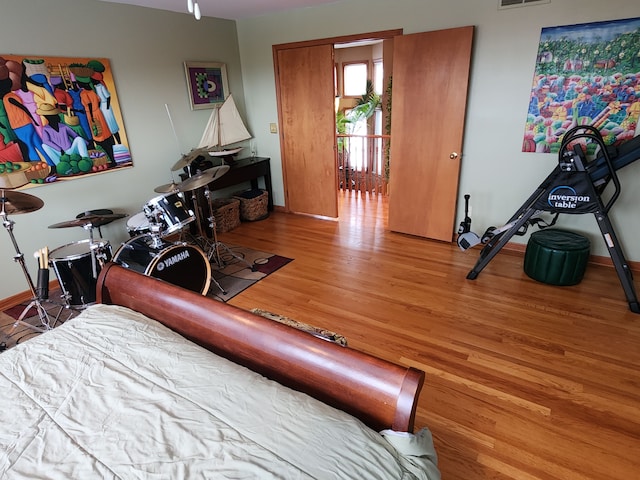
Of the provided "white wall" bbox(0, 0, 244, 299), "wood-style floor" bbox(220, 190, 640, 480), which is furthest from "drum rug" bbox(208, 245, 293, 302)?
"white wall" bbox(0, 0, 244, 299)

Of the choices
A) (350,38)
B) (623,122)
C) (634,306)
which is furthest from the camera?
(350,38)

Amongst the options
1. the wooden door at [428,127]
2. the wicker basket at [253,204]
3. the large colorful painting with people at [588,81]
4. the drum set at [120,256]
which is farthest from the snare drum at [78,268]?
the large colorful painting with people at [588,81]

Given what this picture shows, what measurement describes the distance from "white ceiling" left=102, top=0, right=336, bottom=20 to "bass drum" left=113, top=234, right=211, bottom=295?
228 cm

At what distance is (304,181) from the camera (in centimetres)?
471

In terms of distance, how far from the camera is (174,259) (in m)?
2.59

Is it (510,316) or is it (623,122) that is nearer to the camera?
(510,316)

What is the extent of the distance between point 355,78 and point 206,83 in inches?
161

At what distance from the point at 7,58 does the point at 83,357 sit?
2.66m

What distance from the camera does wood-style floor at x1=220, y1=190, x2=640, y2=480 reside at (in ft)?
5.43

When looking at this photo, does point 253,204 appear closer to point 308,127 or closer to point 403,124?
point 308,127

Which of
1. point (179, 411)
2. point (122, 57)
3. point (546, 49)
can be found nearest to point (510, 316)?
point (546, 49)

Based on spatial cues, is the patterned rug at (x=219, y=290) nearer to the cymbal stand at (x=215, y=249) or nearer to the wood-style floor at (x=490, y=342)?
the cymbal stand at (x=215, y=249)

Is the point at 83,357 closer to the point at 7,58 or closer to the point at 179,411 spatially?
the point at 179,411

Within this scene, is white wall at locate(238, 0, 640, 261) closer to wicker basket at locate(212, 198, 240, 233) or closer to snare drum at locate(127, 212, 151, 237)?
wicker basket at locate(212, 198, 240, 233)
